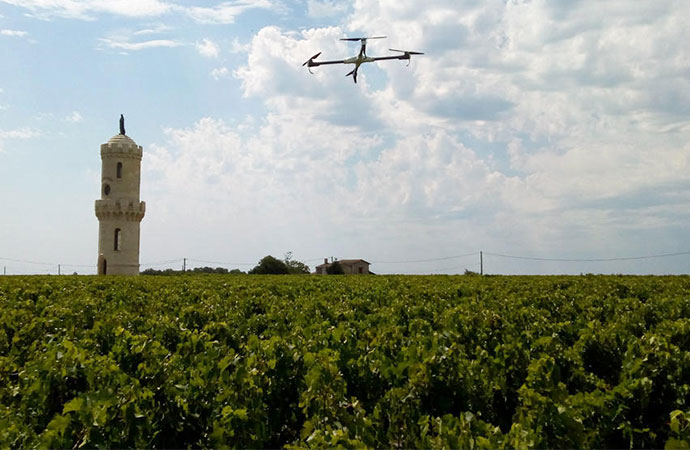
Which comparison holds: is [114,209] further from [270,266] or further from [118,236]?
[270,266]

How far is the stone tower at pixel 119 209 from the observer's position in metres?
Result: 56.9

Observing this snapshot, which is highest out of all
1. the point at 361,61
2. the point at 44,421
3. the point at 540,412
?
the point at 361,61

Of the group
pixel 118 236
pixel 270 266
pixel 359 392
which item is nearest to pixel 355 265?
pixel 270 266

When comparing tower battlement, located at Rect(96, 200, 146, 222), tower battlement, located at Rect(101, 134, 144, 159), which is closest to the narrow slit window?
tower battlement, located at Rect(96, 200, 146, 222)

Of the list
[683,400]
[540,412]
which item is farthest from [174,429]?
[683,400]

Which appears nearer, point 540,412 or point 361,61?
point 540,412

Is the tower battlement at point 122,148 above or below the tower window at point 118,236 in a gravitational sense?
above

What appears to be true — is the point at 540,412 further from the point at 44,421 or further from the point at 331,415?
the point at 44,421

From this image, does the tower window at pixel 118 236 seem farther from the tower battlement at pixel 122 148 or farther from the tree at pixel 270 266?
the tree at pixel 270 266

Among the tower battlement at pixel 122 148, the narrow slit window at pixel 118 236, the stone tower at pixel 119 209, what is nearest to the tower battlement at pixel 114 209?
the stone tower at pixel 119 209

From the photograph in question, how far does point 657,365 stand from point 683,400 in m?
0.51

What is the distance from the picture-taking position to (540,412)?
4727mm

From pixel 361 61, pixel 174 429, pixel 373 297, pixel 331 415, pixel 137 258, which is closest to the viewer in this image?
pixel 331 415

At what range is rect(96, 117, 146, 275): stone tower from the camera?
56875mm
